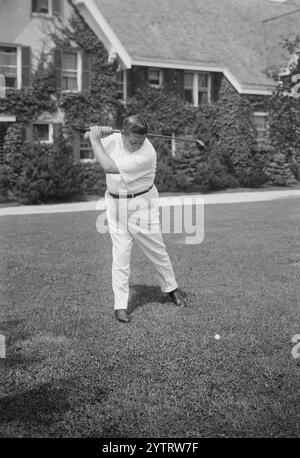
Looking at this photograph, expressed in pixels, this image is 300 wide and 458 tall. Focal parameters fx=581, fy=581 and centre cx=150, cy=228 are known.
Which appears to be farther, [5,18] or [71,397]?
[5,18]

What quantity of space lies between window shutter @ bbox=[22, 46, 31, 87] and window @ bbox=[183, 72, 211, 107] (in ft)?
24.6

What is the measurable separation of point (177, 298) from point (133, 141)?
174 centimetres

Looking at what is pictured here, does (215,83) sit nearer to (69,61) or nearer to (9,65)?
(69,61)

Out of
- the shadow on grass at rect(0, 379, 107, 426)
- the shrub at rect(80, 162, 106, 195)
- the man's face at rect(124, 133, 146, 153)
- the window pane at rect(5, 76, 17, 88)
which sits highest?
the window pane at rect(5, 76, 17, 88)

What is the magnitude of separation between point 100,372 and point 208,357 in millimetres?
868

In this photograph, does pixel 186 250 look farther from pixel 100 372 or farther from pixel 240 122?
pixel 240 122

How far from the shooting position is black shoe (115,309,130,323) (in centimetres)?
558

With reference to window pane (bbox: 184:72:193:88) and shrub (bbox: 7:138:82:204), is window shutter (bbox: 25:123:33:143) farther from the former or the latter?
window pane (bbox: 184:72:193:88)

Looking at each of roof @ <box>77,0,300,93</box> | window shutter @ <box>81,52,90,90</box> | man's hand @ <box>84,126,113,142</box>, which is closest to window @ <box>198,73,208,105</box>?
roof @ <box>77,0,300,93</box>

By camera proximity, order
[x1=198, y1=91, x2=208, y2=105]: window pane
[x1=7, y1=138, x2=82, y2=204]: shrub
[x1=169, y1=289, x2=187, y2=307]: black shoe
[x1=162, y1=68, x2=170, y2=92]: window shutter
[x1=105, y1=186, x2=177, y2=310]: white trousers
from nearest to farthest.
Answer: [x1=105, y1=186, x2=177, y2=310]: white trousers < [x1=169, y1=289, x2=187, y2=307]: black shoe < [x1=7, y1=138, x2=82, y2=204]: shrub < [x1=162, y1=68, x2=170, y2=92]: window shutter < [x1=198, y1=91, x2=208, y2=105]: window pane

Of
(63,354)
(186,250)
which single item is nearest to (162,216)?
(186,250)

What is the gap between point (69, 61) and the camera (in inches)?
931

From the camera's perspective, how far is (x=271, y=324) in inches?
214

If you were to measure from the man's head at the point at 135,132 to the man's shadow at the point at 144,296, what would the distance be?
67.1 inches
